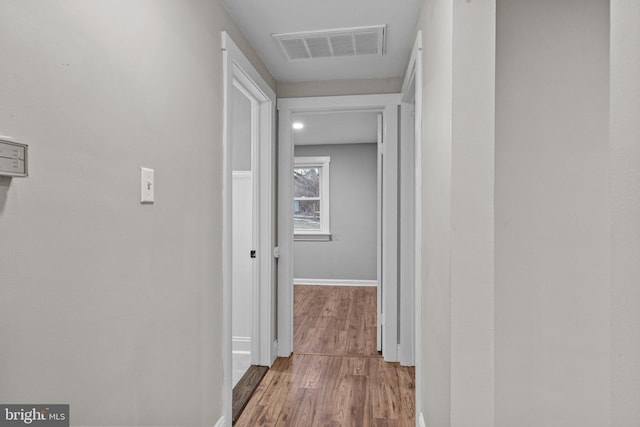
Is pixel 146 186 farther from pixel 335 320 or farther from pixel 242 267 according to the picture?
pixel 335 320

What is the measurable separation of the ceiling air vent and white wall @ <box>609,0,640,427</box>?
1.80 meters

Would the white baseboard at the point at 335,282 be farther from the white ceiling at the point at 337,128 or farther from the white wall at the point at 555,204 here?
the white wall at the point at 555,204

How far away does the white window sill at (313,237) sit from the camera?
20.1ft

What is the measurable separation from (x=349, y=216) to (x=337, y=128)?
174 cm

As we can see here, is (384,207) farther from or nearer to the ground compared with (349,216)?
farther from the ground

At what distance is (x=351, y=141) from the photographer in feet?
19.3

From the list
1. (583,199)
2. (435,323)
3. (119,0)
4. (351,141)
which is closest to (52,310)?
(119,0)

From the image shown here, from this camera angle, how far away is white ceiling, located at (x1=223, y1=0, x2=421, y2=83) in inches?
76.5

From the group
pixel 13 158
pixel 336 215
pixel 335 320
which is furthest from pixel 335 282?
pixel 13 158

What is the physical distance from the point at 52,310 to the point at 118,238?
29 centimetres

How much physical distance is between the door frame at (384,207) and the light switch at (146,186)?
5.89 feet

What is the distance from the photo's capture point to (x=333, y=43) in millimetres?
2385

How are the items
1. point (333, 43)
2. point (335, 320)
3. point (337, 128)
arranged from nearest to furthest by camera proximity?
point (333, 43), point (335, 320), point (337, 128)

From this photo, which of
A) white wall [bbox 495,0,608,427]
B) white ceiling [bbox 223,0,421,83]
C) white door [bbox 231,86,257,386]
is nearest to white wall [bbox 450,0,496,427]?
white wall [bbox 495,0,608,427]
